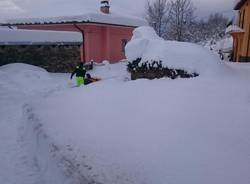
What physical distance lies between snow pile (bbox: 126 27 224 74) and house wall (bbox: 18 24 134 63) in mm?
7389

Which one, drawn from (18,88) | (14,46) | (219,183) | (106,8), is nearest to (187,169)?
(219,183)

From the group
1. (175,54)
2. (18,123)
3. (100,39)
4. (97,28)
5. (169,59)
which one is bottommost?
(18,123)

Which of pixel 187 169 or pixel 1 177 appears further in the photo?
pixel 1 177

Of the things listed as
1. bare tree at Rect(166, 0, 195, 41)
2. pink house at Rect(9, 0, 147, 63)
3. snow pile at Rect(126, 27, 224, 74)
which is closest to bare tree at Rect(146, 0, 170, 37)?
bare tree at Rect(166, 0, 195, 41)

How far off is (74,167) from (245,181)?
205 centimetres

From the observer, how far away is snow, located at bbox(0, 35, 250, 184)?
3.37 meters

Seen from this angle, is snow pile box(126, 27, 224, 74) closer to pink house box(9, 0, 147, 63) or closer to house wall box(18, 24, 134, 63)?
pink house box(9, 0, 147, 63)

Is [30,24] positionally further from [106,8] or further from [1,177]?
[1,177]

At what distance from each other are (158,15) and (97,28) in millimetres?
16783

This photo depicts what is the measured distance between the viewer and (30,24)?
19.2 metres

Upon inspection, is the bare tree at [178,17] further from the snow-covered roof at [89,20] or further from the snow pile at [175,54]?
the snow pile at [175,54]

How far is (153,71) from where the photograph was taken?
10.5 meters

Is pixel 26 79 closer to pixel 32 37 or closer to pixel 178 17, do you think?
pixel 32 37

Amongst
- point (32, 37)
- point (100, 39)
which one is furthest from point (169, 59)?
point (100, 39)
